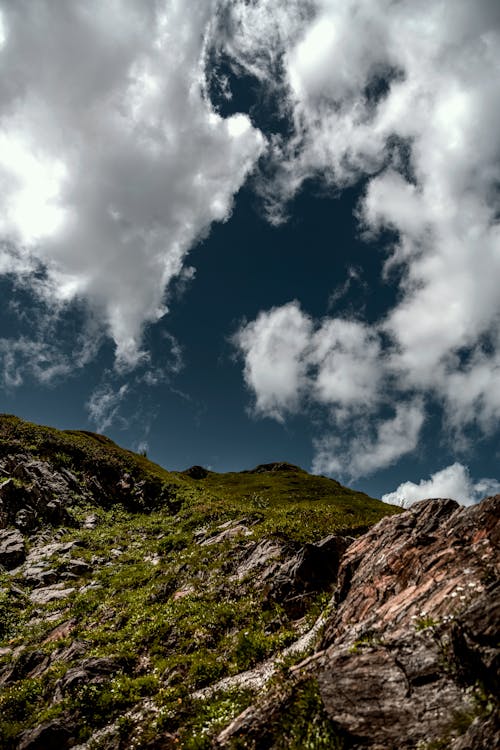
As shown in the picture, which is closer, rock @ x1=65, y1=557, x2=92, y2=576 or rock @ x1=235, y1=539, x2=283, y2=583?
rock @ x1=235, y1=539, x2=283, y2=583

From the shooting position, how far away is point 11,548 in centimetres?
3709

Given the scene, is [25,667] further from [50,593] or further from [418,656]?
[418,656]

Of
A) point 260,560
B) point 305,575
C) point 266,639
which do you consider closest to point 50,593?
point 260,560

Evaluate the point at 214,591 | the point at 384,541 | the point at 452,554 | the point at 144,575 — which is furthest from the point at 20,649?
the point at 452,554

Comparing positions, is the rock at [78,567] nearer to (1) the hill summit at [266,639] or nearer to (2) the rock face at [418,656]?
(1) the hill summit at [266,639]

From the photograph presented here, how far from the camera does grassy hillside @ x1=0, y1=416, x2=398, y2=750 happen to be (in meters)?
14.0

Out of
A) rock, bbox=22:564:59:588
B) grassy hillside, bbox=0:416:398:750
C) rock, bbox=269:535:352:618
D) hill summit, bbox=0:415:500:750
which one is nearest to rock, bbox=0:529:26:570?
hill summit, bbox=0:415:500:750

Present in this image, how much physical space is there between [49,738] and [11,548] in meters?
29.1

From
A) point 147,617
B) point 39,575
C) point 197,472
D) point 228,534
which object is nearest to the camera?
point 147,617

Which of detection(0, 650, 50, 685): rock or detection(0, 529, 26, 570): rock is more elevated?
detection(0, 529, 26, 570): rock

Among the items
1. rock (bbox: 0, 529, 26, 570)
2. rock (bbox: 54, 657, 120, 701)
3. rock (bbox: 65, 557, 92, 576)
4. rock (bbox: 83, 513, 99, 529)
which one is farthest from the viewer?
rock (bbox: 83, 513, 99, 529)

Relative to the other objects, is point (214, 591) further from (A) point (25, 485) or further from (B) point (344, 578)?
(A) point (25, 485)

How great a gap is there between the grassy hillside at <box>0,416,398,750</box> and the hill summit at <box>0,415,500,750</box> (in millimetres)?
97

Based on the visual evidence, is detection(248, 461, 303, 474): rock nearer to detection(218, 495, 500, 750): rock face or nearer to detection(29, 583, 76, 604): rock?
detection(29, 583, 76, 604): rock
